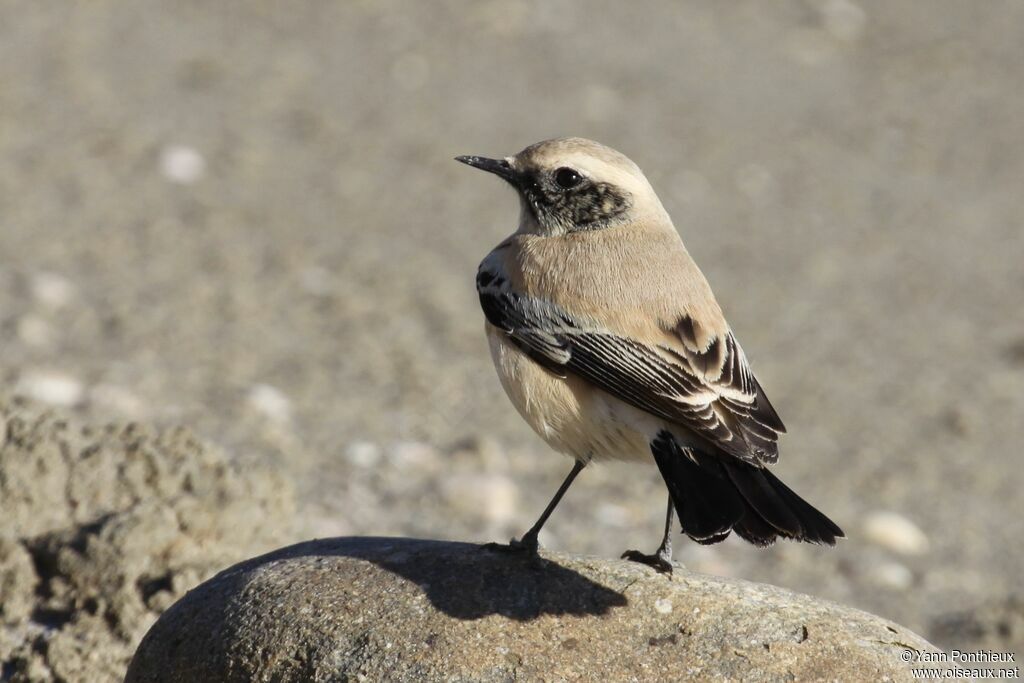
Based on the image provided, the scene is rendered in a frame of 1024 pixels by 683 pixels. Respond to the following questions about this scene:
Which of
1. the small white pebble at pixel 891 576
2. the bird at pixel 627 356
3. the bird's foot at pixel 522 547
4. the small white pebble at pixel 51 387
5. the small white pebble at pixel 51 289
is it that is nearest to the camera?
the bird at pixel 627 356

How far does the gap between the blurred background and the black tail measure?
8.69 ft

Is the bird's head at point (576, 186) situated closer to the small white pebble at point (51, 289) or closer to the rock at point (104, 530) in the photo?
the rock at point (104, 530)

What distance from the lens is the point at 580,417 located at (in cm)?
520

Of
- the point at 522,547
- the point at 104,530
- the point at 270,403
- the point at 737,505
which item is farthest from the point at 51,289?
the point at 737,505

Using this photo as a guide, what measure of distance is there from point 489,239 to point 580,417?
5577 mm

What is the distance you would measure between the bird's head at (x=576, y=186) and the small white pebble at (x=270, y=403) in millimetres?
2760

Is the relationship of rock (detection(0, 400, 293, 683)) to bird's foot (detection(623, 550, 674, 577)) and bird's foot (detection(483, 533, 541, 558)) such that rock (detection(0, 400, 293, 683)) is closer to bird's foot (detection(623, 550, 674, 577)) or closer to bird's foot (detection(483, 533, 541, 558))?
bird's foot (detection(483, 533, 541, 558))

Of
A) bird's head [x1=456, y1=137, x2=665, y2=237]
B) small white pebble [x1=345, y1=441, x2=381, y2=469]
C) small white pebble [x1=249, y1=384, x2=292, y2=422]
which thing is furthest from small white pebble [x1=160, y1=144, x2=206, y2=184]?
bird's head [x1=456, y1=137, x2=665, y2=237]

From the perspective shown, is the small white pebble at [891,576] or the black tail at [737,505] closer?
the black tail at [737,505]

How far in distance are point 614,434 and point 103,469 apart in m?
2.37

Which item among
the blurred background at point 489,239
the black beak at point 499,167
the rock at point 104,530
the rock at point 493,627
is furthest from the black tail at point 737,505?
the blurred background at point 489,239

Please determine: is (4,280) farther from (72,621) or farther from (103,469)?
(72,621)

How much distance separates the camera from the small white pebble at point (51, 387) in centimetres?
779

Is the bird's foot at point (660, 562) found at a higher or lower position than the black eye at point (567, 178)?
lower
